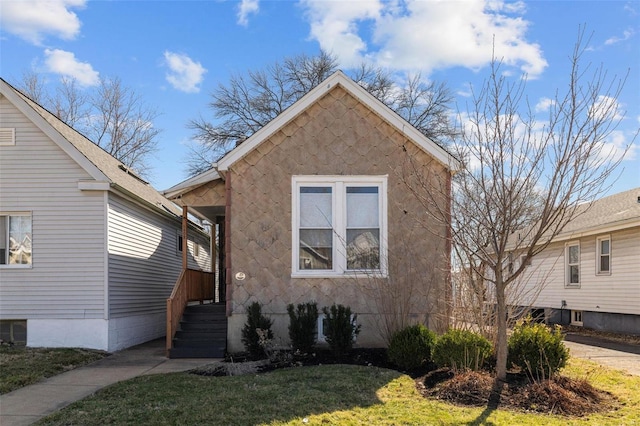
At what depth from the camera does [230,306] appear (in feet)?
33.5

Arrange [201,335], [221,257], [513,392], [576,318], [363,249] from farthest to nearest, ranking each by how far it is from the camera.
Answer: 1. [576,318]
2. [221,257]
3. [201,335]
4. [363,249]
5. [513,392]

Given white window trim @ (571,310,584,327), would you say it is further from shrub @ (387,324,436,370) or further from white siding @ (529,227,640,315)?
shrub @ (387,324,436,370)

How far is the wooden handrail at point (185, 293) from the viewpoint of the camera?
10.2 metres

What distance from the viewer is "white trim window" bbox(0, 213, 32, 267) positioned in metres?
11.2

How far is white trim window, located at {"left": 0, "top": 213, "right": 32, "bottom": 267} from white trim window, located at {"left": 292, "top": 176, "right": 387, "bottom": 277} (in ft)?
19.4

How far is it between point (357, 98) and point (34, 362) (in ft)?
25.6

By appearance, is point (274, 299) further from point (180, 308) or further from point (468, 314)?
point (468, 314)

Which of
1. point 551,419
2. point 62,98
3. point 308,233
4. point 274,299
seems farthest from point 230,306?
point 62,98

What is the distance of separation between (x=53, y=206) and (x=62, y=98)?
20.4m

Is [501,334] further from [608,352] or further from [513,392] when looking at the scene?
[608,352]

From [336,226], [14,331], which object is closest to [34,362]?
[14,331]

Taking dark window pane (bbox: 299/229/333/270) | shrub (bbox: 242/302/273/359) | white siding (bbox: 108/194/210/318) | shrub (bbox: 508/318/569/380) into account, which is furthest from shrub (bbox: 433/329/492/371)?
white siding (bbox: 108/194/210/318)

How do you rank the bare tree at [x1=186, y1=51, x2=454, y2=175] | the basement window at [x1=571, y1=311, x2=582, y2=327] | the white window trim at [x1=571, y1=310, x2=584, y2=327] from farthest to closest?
1. the bare tree at [x1=186, y1=51, x2=454, y2=175]
2. the basement window at [x1=571, y1=311, x2=582, y2=327]
3. the white window trim at [x1=571, y1=310, x2=584, y2=327]

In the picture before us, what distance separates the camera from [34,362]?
29.8 feet
